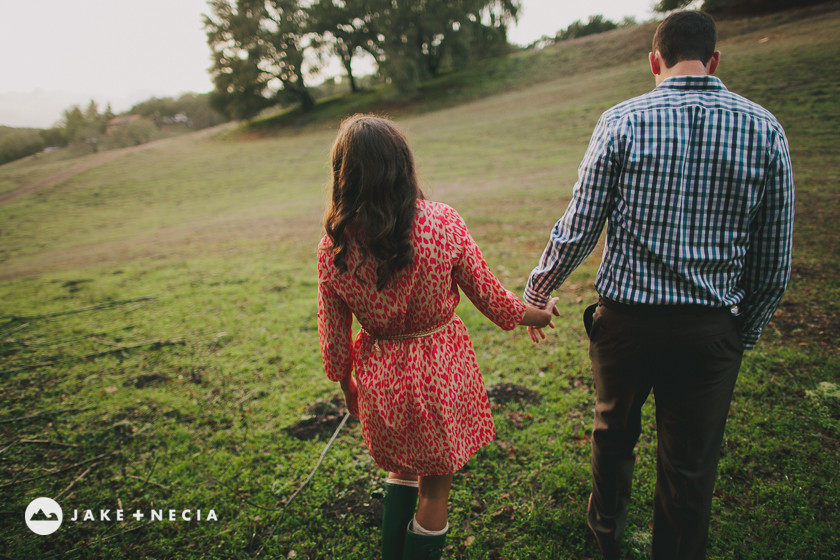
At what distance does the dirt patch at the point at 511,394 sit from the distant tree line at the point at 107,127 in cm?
1778

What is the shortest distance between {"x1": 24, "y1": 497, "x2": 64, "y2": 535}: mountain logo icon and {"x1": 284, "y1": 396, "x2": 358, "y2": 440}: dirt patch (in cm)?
151

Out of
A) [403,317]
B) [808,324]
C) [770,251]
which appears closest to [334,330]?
[403,317]

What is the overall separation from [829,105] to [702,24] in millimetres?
12546

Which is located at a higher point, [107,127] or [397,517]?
[107,127]

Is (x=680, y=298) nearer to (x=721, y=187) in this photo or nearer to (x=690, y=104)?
(x=721, y=187)

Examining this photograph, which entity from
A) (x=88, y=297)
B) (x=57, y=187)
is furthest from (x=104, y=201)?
(x=88, y=297)

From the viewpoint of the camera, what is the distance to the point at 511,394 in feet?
11.4

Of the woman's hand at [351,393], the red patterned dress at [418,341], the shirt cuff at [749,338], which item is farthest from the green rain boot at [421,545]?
the shirt cuff at [749,338]

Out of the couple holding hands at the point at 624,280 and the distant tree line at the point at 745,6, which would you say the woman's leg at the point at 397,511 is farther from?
the distant tree line at the point at 745,6

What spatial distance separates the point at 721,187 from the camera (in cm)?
144

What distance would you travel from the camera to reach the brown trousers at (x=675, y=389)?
59.4 inches

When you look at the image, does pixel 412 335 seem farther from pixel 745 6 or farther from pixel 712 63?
pixel 745 6

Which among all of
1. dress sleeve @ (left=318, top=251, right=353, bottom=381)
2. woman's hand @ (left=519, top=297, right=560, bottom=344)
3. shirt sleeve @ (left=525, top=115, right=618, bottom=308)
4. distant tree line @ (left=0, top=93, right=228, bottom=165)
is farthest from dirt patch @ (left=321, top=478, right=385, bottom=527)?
distant tree line @ (left=0, top=93, right=228, bottom=165)

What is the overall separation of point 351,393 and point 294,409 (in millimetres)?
2035
